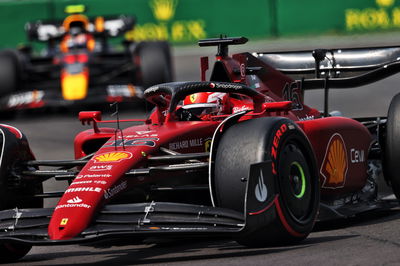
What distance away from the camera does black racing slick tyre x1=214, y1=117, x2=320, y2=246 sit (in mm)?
6969

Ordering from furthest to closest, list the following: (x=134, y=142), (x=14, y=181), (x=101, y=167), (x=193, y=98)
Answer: (x=193, y=98) → (x=14, y=181) → (x=134, y=142) → (x=101, y=167)

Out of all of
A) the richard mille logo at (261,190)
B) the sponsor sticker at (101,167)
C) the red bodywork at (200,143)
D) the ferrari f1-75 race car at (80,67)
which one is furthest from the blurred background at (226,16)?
the richard mille logo at (261,190)

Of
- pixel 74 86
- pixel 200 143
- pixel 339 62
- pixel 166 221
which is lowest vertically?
pixel 74 86

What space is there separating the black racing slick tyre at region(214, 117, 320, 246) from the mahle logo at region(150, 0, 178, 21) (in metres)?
23.6

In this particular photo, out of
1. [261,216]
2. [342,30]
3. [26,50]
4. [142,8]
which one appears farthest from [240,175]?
[142,8]

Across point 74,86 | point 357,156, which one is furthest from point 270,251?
point 74,86

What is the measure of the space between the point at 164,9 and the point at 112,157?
78.2 ft

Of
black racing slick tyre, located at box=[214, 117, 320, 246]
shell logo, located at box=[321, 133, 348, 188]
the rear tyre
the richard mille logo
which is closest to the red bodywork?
shell logo, located at box=[321, 133, 348, 188]

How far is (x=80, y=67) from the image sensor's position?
19016mm

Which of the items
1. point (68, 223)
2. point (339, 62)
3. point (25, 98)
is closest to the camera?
point (68, 223)

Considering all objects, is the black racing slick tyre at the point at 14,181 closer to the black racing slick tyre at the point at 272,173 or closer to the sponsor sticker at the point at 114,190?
the sponsor sticker at the point at 114,190

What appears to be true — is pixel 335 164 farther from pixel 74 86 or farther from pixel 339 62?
pixel 74 86

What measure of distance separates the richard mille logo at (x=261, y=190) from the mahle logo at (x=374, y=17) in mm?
22493

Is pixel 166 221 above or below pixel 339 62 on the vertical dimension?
below
